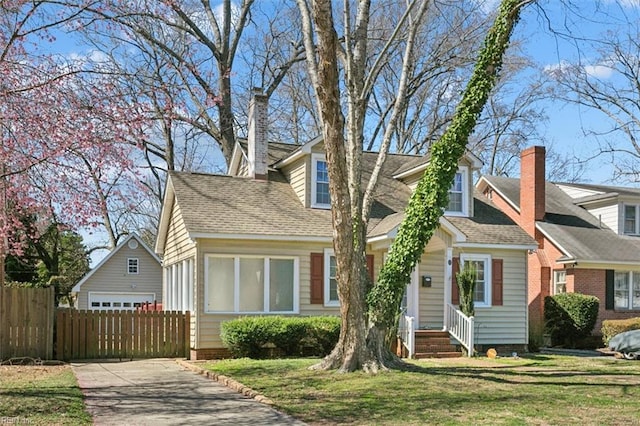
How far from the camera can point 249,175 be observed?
21422mm

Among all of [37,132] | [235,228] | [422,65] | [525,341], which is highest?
[422,65]

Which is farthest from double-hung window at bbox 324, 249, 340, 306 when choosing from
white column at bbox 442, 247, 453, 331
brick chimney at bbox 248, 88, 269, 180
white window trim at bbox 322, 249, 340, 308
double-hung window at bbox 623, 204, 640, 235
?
double-hung window at bbox 623, 204, 640, 235

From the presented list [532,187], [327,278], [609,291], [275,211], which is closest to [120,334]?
[275,211]

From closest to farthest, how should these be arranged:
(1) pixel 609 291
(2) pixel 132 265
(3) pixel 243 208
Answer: (3) pixel 243 208
(1) pixel 609 291
(2) pixel 132 265

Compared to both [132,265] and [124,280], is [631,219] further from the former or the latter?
[124,280]

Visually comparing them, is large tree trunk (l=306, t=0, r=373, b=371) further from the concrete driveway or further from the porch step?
the porch step

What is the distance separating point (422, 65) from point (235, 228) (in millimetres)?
13824

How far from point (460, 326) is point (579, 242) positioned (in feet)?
28.5

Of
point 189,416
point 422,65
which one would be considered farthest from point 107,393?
point 422,65

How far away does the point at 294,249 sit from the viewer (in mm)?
18266

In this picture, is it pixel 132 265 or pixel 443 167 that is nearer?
pixel 443 167

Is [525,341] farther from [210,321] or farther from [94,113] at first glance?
[94,113]

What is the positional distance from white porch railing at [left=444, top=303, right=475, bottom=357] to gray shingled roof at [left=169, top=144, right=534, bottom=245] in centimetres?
213

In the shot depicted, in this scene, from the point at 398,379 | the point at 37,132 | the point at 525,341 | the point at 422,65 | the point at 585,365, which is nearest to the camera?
the point at 37,132
